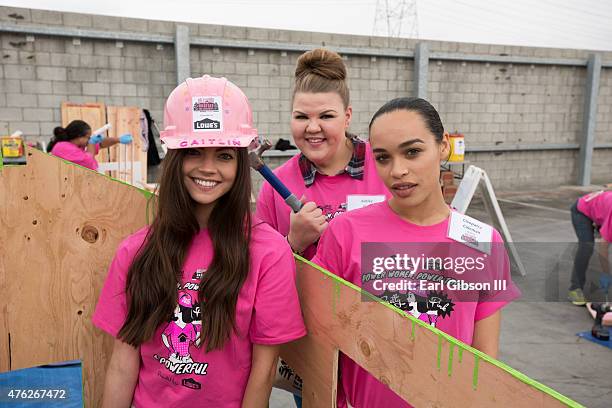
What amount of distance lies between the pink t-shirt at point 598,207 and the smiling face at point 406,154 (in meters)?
3.41

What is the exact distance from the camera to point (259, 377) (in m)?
1.39

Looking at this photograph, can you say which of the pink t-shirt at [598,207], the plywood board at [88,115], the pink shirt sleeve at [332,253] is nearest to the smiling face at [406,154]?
the pink shirt sleeve at [332,253]

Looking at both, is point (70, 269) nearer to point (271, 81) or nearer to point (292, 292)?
point (292, 292)

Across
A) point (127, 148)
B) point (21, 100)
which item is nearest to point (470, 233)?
point (127, 148)

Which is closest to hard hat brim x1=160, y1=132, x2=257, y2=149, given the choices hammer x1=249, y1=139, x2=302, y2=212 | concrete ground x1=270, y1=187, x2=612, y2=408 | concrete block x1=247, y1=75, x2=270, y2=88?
hammer x1=249, y1=139, x2=302, y2=212

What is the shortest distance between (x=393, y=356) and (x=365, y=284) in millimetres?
359

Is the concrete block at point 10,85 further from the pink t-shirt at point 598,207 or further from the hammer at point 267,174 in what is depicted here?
the pink t-shirt at point 598,207

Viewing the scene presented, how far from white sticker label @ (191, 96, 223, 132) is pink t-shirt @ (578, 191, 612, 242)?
3.85 meters

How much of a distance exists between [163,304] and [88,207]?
1.79ft

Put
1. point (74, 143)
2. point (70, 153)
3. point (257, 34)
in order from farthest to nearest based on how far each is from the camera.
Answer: point (257, 34) < point (74, 143) < point (70, 153)

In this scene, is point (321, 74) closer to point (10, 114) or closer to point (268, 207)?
point (268, 207)

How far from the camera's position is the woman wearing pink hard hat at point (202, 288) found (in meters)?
1.35

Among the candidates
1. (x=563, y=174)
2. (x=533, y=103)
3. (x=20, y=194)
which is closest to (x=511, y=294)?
(x=20, y=194)

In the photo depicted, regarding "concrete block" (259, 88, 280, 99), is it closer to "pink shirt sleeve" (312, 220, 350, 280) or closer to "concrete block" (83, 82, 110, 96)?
"concrete block" (83, 82, 110, 96)
